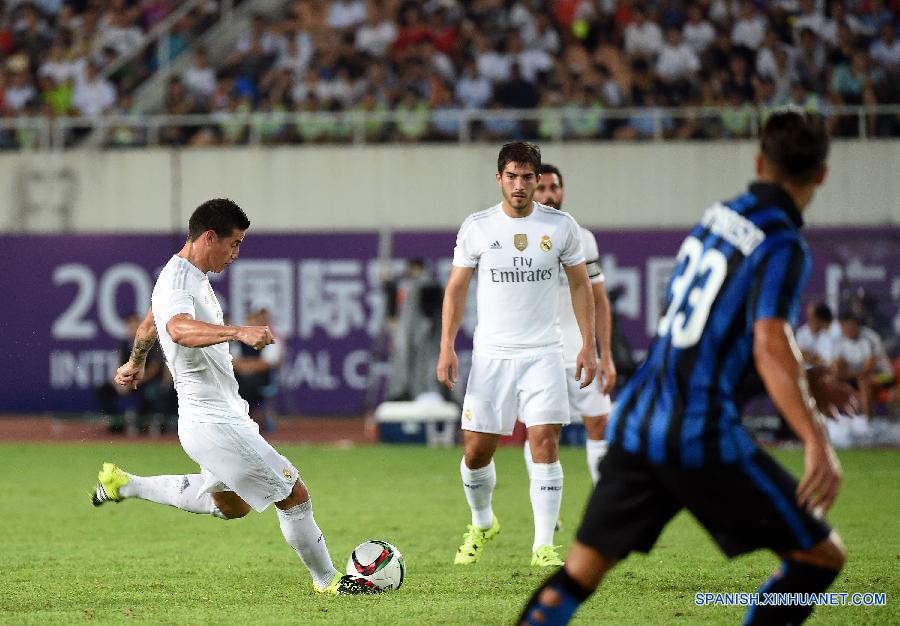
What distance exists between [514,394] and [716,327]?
4.00m

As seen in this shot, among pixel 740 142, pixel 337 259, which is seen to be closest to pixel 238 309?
pixel 337 259

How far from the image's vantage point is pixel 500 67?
73.8ft

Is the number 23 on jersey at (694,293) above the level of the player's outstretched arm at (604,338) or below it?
above

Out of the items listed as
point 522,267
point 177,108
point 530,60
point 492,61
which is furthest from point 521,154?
point 177,108

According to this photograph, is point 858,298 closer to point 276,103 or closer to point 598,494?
point 276,103

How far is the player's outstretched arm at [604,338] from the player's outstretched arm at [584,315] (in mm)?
242

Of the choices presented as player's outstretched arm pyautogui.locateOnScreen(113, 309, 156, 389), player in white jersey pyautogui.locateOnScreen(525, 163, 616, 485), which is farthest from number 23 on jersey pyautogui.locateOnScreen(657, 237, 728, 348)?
player in white jersey pyautogui.locateOnScreen(525, 163, 616, 485)

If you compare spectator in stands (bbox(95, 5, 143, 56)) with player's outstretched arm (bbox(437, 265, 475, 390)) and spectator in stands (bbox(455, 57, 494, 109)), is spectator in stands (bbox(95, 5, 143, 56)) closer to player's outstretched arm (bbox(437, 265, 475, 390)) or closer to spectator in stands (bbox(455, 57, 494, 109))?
spectator in stands (bbox(455, 57, 494, 109))

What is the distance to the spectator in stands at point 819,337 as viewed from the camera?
58.2 ft

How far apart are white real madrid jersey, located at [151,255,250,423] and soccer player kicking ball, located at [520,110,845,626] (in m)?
2.85

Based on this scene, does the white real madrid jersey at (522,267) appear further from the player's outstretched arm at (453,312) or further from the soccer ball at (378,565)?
the soccer ball at (378,565)

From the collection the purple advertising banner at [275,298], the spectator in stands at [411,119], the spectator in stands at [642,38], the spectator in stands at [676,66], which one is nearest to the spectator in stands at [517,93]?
the spectator in stands at [411,119]

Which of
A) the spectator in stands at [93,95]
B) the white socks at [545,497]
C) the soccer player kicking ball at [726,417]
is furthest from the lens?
the spectator in stands at [93,95]

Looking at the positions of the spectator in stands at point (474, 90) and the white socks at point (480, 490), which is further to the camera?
the spectator in stands at point (474, 90)
